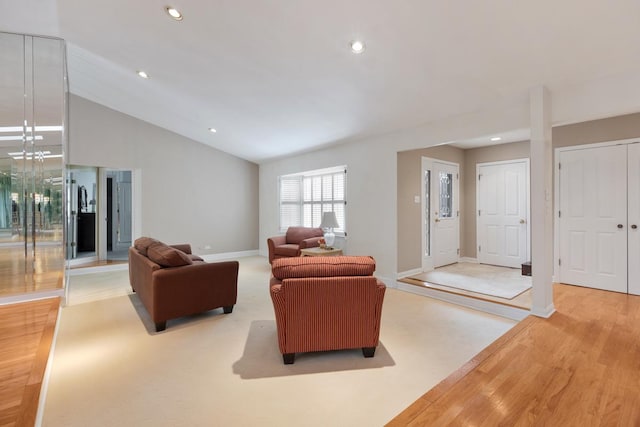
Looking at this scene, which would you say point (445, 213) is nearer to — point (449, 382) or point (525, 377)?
point (525, 377)

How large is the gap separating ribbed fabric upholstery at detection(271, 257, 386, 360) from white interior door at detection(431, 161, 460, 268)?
347 cm

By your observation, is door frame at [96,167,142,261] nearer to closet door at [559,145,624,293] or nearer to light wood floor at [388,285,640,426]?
light wood floor at [388,285,640,426]

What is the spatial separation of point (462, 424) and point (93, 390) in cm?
232

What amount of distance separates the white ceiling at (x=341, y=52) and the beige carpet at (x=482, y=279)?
7.63ft

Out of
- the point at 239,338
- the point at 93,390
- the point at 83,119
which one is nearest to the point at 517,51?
the point at 239,338

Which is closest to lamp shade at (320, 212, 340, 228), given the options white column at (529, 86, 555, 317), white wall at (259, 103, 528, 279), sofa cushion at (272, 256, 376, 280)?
white wall at (259, 103, 528, 279)

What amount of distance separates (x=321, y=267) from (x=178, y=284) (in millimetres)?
1666

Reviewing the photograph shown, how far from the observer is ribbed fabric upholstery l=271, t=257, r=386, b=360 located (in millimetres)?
2344

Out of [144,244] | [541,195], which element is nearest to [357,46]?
[541,195]

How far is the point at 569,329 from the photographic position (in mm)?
2838

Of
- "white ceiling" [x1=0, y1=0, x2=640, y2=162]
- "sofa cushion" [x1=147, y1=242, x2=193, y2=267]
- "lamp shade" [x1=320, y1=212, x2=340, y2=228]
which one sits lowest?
"sofa cushion" [x1=147, y1=242, x2=193, y2=267]

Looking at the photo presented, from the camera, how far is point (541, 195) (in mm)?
3082

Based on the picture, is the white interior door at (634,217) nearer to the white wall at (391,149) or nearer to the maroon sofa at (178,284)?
the white wall at (391,149)

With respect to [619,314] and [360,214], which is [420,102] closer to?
[360,214]
